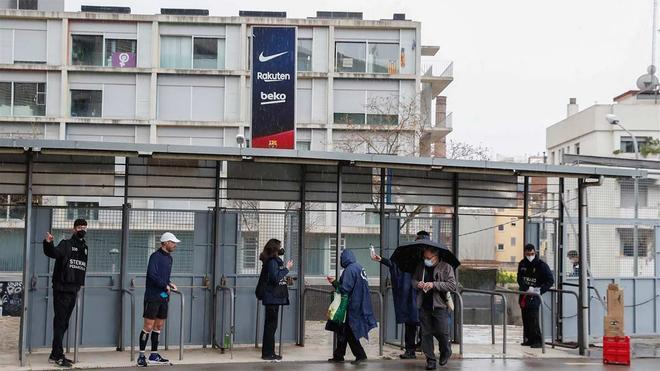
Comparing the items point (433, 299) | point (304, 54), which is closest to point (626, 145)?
point (304, 54)

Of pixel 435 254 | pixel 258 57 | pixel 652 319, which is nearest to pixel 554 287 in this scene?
pixel 652 319

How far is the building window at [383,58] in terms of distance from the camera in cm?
5291

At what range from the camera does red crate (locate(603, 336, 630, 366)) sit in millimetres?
14812

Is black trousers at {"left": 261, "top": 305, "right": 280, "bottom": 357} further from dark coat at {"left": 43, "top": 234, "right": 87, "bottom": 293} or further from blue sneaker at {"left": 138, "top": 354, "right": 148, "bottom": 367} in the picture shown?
dark coat at {"left": 43, "top": 234, "right": 87, "bottom": 293}

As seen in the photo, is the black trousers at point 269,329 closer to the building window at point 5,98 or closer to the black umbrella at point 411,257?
the black umbrella at point 411,257

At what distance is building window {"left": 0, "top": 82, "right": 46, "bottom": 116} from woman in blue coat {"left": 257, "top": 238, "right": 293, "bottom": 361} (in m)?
40.0

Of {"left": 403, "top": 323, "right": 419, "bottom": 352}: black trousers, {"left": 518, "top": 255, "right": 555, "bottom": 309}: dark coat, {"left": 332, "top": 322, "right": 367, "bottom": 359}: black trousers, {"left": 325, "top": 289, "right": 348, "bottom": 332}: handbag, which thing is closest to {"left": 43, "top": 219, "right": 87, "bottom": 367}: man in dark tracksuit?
{"left": 325, "top": 289, "right": 348, "bottom": 332}: handbag

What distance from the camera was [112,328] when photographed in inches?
579

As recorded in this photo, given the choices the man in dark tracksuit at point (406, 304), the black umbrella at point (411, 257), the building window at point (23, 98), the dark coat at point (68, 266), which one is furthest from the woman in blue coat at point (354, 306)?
the building window at point (23, 98)

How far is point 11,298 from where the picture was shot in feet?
56.7

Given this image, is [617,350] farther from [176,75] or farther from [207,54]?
[207,54]

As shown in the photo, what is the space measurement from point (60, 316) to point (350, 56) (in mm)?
40997

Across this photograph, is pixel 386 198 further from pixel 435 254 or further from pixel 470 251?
pixel 470 251

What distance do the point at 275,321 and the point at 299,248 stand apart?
5.94 feet
